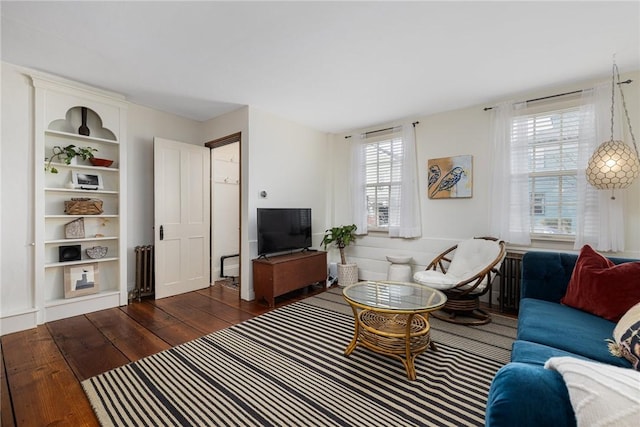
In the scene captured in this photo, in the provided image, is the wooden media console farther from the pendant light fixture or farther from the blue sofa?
the pendant light fixture

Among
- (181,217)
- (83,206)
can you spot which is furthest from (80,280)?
(181,217)

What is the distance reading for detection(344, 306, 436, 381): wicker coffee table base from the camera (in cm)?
198

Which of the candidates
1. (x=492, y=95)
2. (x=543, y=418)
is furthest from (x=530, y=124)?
(x=543, y=418)

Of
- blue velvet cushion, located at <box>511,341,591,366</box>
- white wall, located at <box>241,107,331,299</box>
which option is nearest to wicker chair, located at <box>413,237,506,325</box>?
blue velvet cushion, located at <box>511,341,591,366</box>

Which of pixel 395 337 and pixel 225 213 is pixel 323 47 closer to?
pixel 395 337

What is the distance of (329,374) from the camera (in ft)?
6.52

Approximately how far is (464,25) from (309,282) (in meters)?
3.40

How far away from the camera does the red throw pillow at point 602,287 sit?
1.79 metres

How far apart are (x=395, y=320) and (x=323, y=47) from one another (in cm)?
247

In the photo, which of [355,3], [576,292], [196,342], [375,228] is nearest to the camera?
[355,3]

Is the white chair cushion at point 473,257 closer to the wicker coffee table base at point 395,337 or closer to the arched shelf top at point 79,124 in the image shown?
the wicker coffee table base at point 395,337

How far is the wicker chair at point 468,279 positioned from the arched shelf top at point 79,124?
4285 millimetres

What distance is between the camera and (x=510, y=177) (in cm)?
339

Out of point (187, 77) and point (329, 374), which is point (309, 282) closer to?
point (329, 374)
